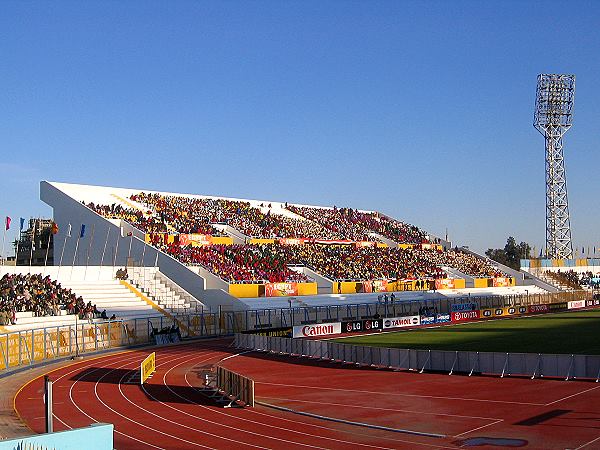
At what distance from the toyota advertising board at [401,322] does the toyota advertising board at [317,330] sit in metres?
6.07

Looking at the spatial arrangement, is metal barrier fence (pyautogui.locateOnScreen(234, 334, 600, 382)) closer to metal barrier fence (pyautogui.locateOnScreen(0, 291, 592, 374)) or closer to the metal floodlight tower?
metal barrier fence (pyautogui.locateOnScreen(0, 291, 592, 374))

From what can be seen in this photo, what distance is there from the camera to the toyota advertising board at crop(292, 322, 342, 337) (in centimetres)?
4909

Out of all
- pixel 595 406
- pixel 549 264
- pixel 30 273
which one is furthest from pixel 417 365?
→ pixel 549 264

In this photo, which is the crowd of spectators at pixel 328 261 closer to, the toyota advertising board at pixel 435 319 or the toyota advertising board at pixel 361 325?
the toyota advertising board at pixel 361 325

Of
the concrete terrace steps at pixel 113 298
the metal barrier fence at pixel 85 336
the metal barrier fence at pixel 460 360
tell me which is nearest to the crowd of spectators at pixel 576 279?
the metal barrier fence at pixel 85 336

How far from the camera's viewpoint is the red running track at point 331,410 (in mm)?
20250

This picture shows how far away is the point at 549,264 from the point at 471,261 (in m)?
15.4

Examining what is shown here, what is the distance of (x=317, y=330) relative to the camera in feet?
167

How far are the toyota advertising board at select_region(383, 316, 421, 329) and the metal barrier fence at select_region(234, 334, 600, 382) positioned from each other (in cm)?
1760

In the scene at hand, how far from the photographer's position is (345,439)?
20.3 m

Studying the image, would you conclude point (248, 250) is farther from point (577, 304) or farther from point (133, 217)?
point (577, 304)

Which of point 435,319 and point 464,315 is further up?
point 464,315

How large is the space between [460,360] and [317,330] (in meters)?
19.5

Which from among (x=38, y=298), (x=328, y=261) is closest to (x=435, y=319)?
(x=328, y=261)
